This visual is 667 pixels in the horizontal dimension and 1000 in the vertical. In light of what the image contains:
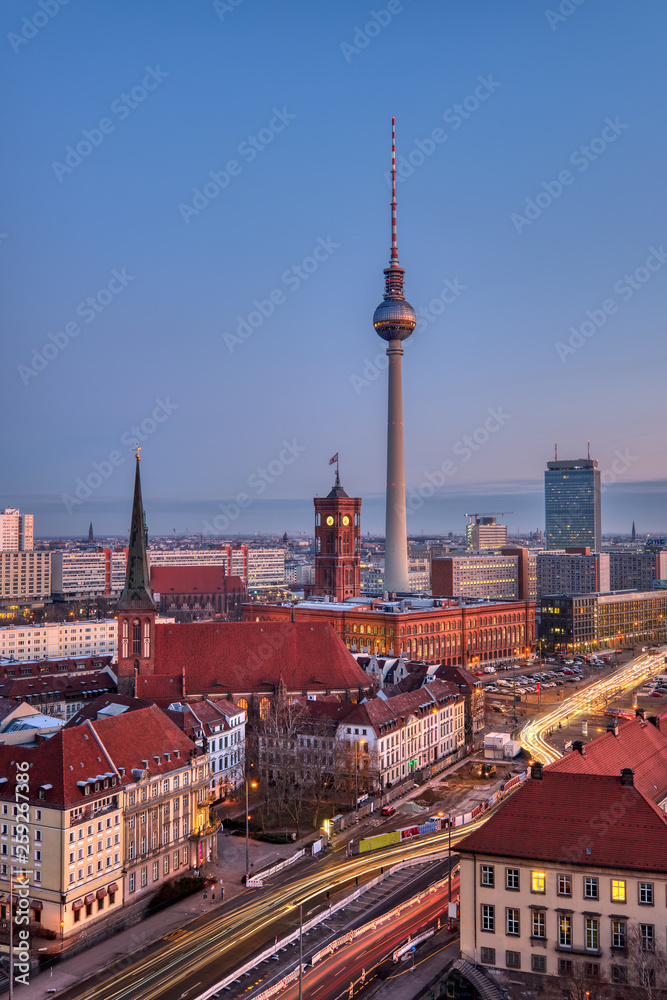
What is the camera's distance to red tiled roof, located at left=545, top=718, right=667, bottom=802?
5272 cm

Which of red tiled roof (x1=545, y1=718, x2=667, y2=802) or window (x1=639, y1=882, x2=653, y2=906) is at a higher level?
red tiled roof (x1=545, y1=718, x2=667, y2=802)

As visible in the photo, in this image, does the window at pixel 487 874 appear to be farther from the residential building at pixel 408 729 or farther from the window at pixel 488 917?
the residential building at pixel 408 729

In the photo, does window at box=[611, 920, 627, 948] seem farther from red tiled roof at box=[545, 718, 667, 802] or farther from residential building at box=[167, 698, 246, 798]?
residential building at box=[167, 698, 246, 798]

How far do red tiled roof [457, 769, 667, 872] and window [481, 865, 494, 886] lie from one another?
0.94 metres

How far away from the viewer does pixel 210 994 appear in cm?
4669

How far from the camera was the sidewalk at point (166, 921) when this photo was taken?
5125 cm

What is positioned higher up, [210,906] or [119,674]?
[119,674]

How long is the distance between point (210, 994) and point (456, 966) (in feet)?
43.1

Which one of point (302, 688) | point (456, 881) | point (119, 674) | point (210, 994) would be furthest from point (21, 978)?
point (302, 688)

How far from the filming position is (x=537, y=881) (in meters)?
46.5

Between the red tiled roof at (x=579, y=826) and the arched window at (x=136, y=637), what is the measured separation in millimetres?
55859

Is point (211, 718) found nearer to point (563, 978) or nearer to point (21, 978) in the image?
point (21, 978)

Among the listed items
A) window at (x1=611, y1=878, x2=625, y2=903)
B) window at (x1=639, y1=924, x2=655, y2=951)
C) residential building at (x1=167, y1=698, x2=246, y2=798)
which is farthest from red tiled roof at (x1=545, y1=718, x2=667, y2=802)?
residential building at (x1=167, y1=698, x2=246, y2=798)

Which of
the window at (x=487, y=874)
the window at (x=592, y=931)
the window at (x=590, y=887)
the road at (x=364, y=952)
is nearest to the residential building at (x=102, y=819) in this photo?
the road at (x=364, y=952)
